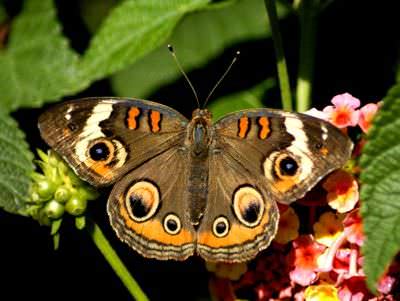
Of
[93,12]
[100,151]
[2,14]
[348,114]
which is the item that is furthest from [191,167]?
[2,14]

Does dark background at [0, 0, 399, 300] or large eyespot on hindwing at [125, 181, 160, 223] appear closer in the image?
large eyespot on hindwing at [125, 181, 160, 223]

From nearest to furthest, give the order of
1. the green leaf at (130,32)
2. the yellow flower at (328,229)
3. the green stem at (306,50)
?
the yellow flower at (328,229)
the green stem at (306,50)
the green leaf at (130,32)

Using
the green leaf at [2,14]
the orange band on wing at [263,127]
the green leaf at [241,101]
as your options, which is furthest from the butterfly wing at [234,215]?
the green leaf at [2,14]

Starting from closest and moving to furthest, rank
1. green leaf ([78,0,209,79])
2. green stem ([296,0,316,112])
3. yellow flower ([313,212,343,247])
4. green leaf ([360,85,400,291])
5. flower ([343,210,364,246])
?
1. green leaf ([360,85,400,291])
2. flower ([343,210,364,246])
3. yellow flower ([313,212,343,247])
4. green stem ([296,0,316,112])
5. green leaf ([78,0,209,79])

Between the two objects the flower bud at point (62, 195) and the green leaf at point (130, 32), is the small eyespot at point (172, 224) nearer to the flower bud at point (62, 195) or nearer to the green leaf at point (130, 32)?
the flower bud at point (62, 195)

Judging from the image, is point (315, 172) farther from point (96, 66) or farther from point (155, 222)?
point (96, 66)

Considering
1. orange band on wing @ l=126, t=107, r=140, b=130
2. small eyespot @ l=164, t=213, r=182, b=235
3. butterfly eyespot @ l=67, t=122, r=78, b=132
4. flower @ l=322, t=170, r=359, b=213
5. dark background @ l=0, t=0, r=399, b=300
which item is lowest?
dark background @ l=0, t=0, r=399, b=300

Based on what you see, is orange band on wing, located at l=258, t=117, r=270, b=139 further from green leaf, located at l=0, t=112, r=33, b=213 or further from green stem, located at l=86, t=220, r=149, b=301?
green leaf, located at l=0, t=112, r=33, b=213

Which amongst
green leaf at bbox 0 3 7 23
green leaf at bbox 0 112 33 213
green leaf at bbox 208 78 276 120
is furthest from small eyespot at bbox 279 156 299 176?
green leaf at bbox 0 3 7 23
